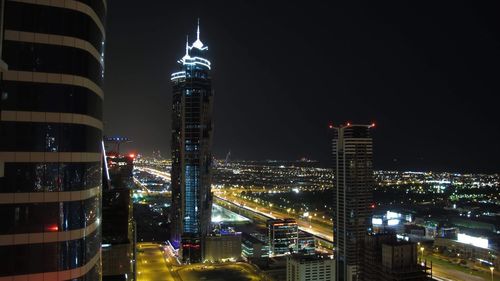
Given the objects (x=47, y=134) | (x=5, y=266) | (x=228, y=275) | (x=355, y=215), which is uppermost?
(x=47, y=134)

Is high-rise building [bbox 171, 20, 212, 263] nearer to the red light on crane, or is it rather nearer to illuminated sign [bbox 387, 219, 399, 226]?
illuminated sign [bbox 387, 219, 399, 226]

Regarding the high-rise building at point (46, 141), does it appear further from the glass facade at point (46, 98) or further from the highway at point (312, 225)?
the highway at point (312, 225)

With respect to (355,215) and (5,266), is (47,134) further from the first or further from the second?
(355,215)

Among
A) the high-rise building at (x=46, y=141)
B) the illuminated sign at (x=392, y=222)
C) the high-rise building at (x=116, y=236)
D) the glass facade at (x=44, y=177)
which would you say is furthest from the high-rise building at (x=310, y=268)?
the glass facade at (x=44, y=177)

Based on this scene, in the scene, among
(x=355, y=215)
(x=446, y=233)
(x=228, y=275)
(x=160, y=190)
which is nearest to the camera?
(x=228, y=275)

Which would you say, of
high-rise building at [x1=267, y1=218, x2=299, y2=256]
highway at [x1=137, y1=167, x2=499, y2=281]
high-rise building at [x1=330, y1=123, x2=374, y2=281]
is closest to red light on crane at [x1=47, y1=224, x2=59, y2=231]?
highway at [x1=137, y1=167, x2=499, y2=281]

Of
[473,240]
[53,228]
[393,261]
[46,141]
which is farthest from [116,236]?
[473,240]

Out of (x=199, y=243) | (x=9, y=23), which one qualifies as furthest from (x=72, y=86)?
(x=199, y=243)
